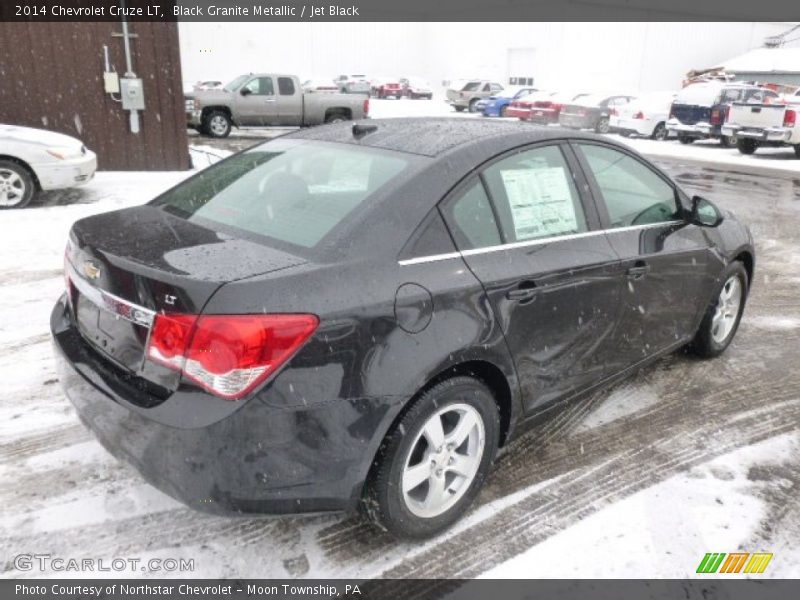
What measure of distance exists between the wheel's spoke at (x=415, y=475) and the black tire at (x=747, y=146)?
1875 centimetres

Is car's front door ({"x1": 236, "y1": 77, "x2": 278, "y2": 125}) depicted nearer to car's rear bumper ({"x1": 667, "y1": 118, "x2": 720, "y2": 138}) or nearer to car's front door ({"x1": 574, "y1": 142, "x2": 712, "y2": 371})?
car's rear bumper ({"x1": 667, "y1": 118, "x2": 720, "y2": 138})

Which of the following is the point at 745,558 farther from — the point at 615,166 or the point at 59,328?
the point at 59,328

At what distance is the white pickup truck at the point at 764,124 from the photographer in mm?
16391

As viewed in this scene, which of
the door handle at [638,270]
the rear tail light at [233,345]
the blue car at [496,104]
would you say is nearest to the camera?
the rear tail light at [233,345]

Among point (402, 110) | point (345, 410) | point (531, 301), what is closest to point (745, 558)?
point (531, 301)

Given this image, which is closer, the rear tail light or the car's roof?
the rear tail light

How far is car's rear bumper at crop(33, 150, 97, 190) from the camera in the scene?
7.98 m

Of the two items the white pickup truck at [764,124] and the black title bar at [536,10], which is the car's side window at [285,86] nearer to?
the white pickup truck at [764,124]

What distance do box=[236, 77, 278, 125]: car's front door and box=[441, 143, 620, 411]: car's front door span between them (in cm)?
1696

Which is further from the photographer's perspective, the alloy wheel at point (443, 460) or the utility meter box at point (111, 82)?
the utility meter box at point (111, 82)

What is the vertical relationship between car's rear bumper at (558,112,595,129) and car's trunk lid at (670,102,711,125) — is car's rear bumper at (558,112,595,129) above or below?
below

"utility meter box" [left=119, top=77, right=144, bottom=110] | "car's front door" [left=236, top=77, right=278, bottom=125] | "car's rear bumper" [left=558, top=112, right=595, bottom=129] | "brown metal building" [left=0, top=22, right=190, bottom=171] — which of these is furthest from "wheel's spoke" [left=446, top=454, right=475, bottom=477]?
"car's rear bumper" [left=558, top=112, right=595, bottom=129]

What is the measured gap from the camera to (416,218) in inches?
94.5

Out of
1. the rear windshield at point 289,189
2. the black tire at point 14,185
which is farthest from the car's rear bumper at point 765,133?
the rear windshield at point 289,189
